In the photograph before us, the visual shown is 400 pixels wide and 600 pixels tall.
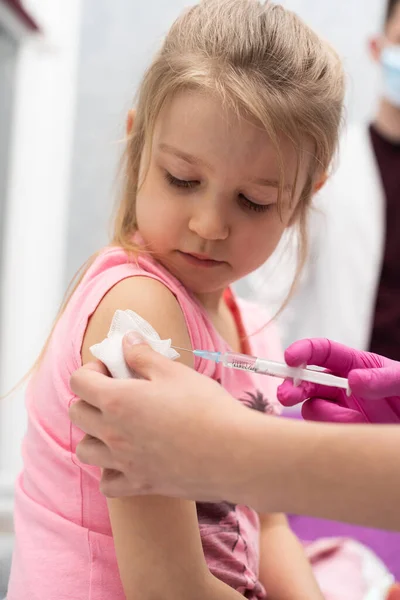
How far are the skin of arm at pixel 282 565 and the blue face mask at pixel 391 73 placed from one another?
129 cm

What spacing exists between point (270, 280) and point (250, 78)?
1217 millimetres

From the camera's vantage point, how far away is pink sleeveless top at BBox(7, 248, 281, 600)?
77 centimetres

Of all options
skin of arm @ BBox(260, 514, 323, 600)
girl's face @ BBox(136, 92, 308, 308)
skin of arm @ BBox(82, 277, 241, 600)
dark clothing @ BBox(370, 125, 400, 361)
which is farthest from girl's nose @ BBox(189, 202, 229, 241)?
dark clothing @ BBox(370, 125, 400, 361)

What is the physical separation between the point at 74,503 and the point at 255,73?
0.48m

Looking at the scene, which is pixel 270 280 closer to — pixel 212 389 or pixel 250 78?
pixel 250 78

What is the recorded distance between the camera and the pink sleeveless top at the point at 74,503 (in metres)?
0.77

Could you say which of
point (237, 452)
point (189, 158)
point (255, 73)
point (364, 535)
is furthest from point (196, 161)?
point (364, 535)

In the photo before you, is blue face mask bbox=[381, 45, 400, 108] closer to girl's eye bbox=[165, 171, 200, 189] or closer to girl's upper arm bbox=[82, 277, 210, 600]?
girl's eye bbox=[165, 171, 200, 189]

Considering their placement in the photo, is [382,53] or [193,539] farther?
[382,53]

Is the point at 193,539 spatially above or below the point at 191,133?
below

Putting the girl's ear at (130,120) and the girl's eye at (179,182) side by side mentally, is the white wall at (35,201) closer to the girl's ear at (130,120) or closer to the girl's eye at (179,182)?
the girl's ear at (130,120)

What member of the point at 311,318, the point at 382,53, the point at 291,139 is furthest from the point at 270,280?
the point at 291,139

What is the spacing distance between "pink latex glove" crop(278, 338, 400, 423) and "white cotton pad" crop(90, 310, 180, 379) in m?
0.13

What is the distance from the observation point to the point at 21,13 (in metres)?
1.75
